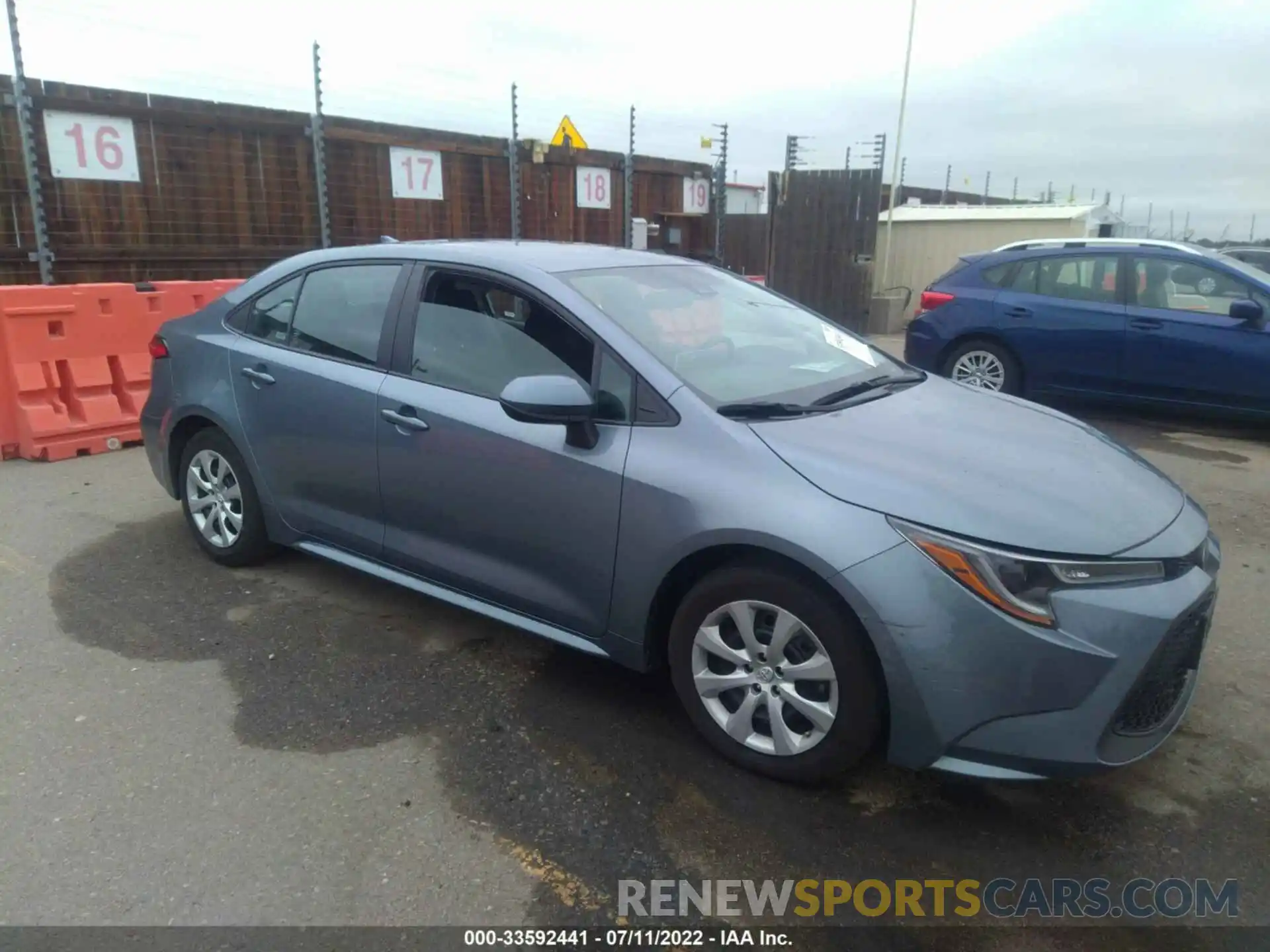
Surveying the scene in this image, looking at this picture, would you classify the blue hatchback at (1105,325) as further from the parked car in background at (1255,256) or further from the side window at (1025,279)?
the parked car in background at (1255,256)

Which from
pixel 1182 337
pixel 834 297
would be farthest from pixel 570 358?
pixel 834 297

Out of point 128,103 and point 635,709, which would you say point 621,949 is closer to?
point 635,709

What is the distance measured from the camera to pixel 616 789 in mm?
2955

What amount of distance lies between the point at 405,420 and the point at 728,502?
57.2 inches

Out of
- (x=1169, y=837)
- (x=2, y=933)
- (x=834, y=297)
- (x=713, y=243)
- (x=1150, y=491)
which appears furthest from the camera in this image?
(x=713, y=243)

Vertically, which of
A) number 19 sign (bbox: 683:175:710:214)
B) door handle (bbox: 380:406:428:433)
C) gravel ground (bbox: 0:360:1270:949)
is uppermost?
number 19 sign (bbox: 683:175:710:214)

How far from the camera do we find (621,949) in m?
Result: 2.36

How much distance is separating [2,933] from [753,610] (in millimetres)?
2136

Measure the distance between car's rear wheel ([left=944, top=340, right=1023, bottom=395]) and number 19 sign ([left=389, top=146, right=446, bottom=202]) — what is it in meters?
7.59

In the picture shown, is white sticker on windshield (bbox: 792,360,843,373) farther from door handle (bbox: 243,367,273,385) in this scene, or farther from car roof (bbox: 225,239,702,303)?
door handle (bbox: 243,367,273,385)

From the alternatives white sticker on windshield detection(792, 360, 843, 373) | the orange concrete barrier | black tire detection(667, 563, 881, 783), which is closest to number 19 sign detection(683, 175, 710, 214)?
the orange concrete barrier

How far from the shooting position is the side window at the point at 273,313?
4.33 m

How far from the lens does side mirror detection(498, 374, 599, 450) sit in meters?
3.05

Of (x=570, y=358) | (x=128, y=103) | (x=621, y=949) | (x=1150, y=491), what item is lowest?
(x=621, y=949)
